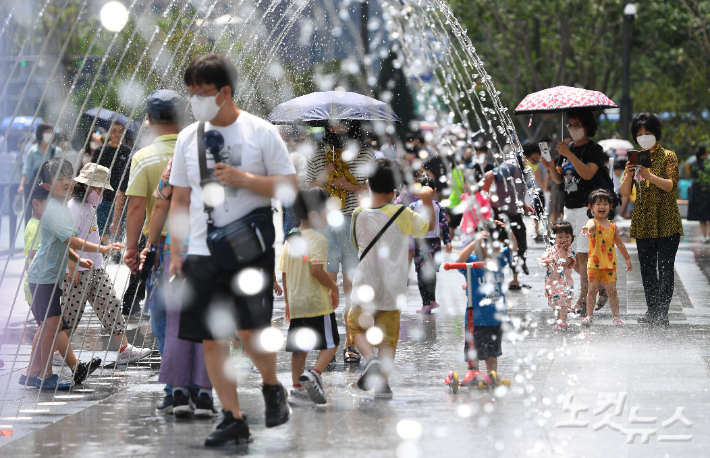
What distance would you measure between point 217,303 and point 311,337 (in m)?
1.30

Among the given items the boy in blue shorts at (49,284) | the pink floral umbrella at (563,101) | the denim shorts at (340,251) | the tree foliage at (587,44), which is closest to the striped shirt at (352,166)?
the denim shorts at (340,251)

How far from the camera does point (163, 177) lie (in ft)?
18.4

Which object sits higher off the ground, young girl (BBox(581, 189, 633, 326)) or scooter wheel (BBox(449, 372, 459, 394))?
young girl (BBox(581, 189, 633, 326))

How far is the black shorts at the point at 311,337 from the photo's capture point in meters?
6.14

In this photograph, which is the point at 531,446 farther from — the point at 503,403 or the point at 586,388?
the point at 586,388

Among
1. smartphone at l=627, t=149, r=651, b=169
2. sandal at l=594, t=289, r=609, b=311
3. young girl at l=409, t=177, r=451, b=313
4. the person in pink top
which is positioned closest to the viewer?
smartphone at l=627, t=149, r=651, b=169

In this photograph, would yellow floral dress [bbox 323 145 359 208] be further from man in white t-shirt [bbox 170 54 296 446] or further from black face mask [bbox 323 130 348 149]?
man in white t-shirt [bbox 170 54 296 446]

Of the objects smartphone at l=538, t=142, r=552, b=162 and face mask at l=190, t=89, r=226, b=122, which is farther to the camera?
smartphone at l=538, t=142, r=552, b=162

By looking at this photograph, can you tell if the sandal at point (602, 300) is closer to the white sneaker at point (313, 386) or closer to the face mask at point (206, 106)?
the white sneaker at point (313, 386)

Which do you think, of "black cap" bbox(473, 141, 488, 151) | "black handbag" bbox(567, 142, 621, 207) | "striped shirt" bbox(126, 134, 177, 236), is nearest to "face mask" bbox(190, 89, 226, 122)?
"striped shirt" bbox(126, 134, 177, 236)

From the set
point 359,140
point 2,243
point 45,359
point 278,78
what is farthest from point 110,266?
point 278,78

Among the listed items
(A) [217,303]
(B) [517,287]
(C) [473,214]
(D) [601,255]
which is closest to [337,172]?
(D) [601,255]

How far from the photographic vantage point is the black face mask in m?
8.10

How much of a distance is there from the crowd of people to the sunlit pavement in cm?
22
